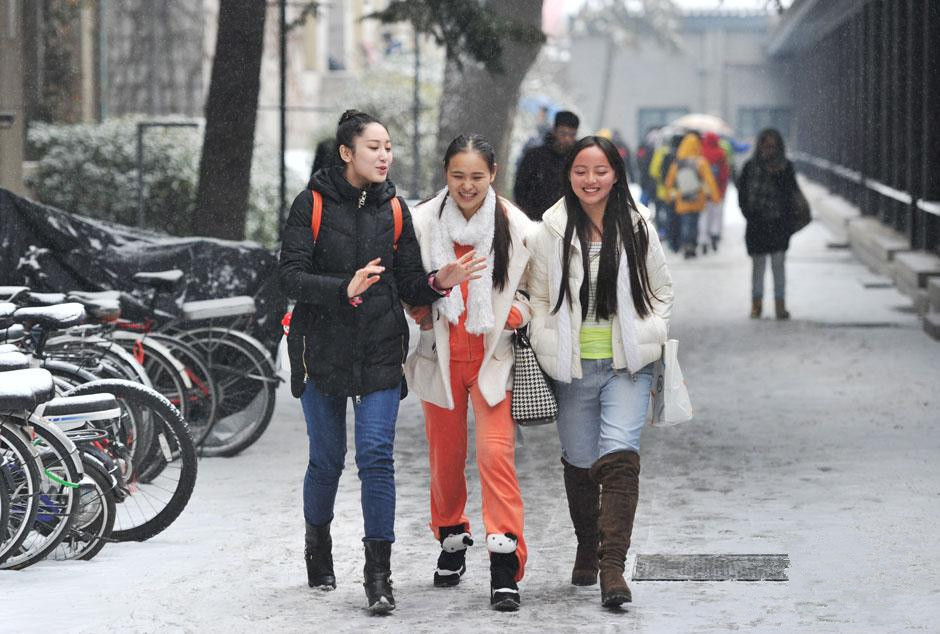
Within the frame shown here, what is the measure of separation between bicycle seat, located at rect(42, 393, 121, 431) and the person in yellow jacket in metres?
16.9

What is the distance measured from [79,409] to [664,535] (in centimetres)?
251

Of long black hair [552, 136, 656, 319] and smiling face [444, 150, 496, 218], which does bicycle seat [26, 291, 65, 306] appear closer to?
smiling face [444, 150, 496, 218]

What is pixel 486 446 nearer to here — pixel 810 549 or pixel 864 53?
pixel 810 549

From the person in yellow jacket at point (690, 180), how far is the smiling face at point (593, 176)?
17.2m

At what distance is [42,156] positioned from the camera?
19078mm

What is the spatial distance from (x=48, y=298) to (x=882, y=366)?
7.01 m

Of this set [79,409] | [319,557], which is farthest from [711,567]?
[79,409]

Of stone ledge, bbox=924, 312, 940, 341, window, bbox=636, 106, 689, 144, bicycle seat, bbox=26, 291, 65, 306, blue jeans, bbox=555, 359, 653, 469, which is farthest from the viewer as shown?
window, bbox=636, 106, 689, 144

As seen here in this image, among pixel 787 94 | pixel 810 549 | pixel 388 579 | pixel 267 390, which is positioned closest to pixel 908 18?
pixel 267 390

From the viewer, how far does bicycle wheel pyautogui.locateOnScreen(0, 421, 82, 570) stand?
699cm

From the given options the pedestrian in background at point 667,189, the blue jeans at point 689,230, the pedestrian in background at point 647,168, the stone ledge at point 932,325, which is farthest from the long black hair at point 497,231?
the pedestrian in background at point 647,168

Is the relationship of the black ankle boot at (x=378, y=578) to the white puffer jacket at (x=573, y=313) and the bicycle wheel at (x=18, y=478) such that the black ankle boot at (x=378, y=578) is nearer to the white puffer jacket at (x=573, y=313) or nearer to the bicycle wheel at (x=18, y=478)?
the white puffer jacket at (x=573, y=313)

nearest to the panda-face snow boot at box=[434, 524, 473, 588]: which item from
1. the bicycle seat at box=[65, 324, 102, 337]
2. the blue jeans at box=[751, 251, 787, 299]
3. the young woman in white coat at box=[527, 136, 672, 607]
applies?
the young woman in white coat at box=[527, 136, 672, 607]

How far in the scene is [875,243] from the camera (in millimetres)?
22188
